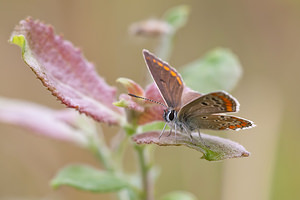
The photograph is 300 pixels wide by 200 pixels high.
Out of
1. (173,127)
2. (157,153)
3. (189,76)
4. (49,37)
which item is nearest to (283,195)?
(157,153)

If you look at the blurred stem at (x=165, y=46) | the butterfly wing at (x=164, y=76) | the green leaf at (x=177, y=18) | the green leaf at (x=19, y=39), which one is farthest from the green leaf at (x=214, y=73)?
the green leaf at (x=19, y=39)

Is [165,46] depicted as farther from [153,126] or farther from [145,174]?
[145,174]

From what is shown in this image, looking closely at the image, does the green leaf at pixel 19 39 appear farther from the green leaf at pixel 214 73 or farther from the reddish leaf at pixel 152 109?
the green leaf at pixel 214 73

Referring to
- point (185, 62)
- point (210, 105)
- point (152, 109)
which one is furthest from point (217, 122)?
point (185, 62)

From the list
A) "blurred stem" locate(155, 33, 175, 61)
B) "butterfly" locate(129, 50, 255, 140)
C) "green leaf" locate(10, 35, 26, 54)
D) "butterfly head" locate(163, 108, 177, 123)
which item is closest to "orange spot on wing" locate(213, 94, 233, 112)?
"butterfly" locate(129, 50, 255, 140)

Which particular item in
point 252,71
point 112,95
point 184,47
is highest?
point 184,47

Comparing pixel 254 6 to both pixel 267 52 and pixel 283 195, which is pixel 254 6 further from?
pixel 283 195

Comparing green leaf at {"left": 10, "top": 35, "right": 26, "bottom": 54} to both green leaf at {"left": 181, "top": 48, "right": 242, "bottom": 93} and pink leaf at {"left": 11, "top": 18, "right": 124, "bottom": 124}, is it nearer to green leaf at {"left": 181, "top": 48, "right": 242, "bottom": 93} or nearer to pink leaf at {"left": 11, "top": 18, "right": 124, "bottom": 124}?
pink leaf at {"left": 11, "top": 18, "right": 124, "bottom": 124}
